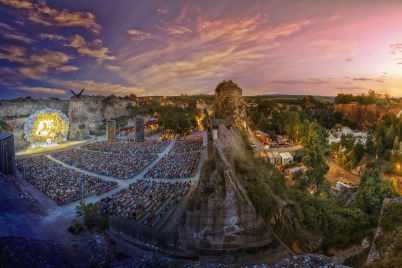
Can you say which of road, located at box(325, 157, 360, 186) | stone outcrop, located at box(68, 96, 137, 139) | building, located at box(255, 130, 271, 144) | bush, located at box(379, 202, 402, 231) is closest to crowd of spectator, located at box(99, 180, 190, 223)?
bush, located at box(379, 202, 402, 231)

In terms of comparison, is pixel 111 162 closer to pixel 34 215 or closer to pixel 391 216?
pixel 34 215

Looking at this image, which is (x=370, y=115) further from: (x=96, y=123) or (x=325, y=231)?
(x=96, y=123)

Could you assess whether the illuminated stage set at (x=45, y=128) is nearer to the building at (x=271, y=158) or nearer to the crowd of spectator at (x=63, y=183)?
the crowd of spectator at (x=63, y=183)

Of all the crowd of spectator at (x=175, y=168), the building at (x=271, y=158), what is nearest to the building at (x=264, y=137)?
the building at (x=271, y=158)

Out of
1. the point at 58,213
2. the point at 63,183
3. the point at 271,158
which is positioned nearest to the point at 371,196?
the point at 271,158

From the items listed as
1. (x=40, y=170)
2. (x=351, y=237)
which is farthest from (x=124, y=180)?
(x=351, y=237)
